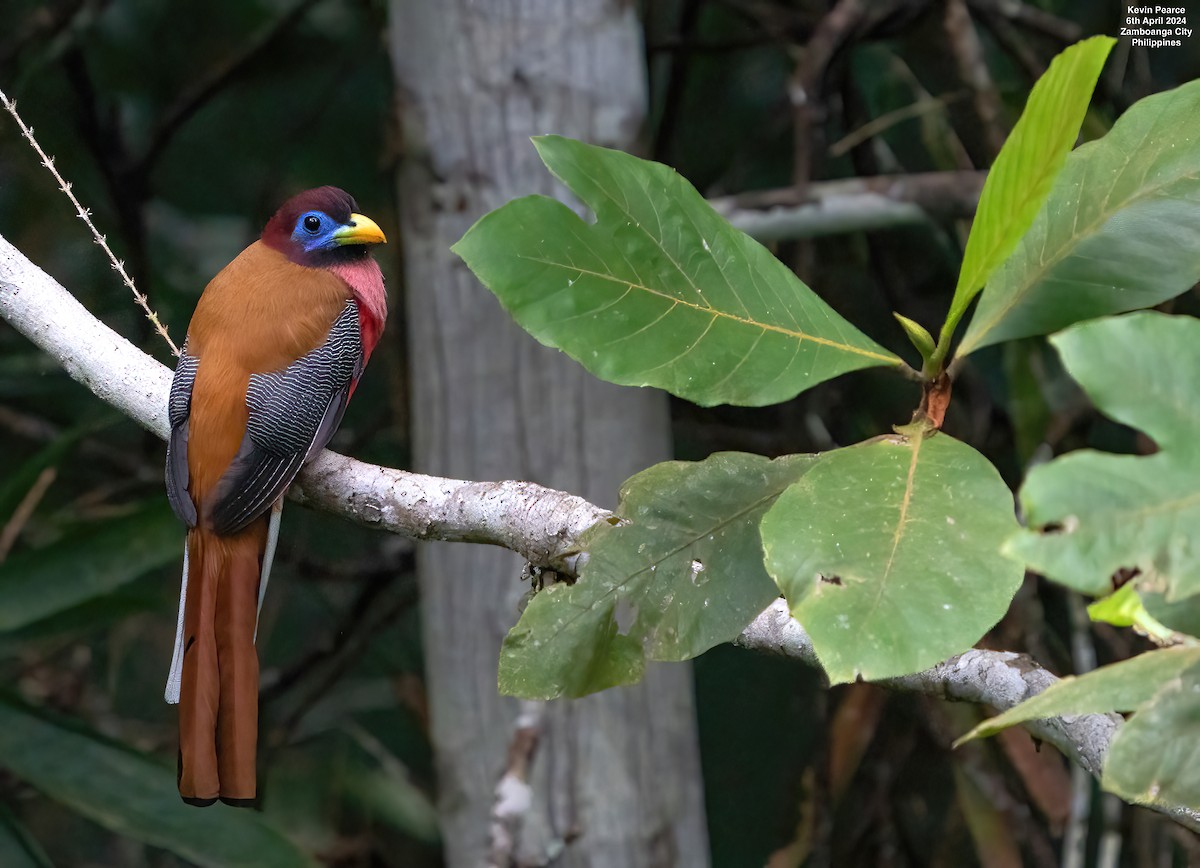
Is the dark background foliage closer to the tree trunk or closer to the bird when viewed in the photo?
the tree trunk

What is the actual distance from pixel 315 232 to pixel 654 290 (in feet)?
3.58

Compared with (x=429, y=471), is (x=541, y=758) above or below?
below

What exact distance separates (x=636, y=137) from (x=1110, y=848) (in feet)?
4.72

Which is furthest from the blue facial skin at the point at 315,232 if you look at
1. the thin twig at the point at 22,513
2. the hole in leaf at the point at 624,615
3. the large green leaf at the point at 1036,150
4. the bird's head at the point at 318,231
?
the large green leaf at the point at 1036,150

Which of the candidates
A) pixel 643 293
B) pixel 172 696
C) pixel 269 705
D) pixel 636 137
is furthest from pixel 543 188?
pixel 269 705

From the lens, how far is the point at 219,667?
1286mm

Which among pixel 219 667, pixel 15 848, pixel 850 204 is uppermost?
pixel 850 204

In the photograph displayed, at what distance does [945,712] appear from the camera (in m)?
2.34

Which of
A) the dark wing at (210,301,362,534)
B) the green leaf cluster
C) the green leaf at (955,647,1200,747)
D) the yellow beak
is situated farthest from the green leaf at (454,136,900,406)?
the yellow beak

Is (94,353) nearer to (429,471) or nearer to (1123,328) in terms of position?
(429,471)

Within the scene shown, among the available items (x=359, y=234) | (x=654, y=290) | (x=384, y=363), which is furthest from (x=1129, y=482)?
(x=384, y=363)

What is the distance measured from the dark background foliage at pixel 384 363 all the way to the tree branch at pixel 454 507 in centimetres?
103

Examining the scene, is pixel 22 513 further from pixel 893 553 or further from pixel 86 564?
pixel 893 553

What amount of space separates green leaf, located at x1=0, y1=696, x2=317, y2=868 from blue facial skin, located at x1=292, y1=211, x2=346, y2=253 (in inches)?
37.9
